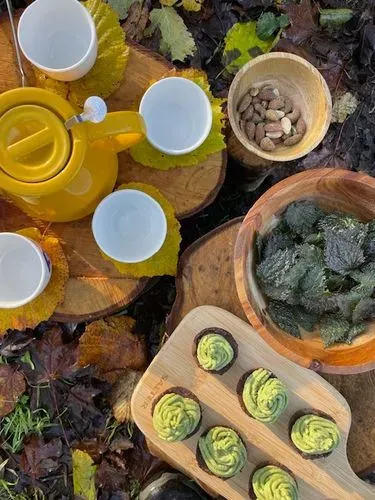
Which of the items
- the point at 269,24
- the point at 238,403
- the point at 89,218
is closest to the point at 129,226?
the point at 89,218

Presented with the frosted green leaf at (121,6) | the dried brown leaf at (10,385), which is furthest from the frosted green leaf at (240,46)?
the dried brown leaf at (10,385)

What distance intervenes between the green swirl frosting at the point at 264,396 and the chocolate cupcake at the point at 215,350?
6 cm

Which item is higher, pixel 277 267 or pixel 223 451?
pixel 277 267

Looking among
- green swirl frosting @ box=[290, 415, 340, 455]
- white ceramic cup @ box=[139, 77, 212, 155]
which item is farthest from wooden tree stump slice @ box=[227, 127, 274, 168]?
green swirl frosting @ box=[290, 415, 340, 455]

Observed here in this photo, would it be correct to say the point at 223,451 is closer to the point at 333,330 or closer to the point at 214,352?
the point at 214,352

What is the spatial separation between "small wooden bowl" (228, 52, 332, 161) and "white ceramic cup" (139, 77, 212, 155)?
0.10 meters

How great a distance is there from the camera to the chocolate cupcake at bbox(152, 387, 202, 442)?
1.32 m

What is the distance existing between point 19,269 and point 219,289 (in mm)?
426

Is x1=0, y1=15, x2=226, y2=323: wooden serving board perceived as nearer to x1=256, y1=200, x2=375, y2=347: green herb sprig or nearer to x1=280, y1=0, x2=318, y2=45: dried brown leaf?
x1=256, y1=200, x2=375, y2=347: green herb sprig

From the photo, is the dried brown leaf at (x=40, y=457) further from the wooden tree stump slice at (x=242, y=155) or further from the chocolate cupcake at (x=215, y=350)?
the wooden tree stump slice at (x=242, y=155)

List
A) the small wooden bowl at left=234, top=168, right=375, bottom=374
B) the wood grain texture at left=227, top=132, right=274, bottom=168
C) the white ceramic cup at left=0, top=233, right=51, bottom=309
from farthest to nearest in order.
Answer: the wood grain texture at left=227, top=132, right=274, bottom=168 < the white ceramic cup at left=0, top=233, right=51, bottom=309 < the small wooden bowl at left=234, top=168, right=375, bottom=374

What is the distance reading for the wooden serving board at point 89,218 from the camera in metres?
1.35

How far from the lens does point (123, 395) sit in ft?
5.37

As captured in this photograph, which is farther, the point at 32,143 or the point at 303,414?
the point at 303,414
